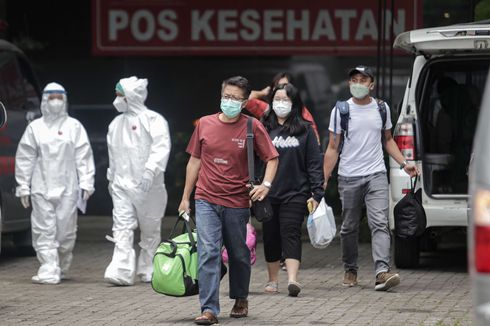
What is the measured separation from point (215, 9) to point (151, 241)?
5.64 m

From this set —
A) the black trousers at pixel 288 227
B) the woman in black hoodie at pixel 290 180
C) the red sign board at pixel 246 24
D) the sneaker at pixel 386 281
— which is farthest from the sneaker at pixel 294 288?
the red sign board at pixel 246 24

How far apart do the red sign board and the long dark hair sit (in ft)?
19.2

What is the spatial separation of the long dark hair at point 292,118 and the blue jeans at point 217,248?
152cm

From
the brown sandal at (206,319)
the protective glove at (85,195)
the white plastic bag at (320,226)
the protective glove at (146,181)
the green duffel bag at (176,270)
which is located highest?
the protective glove at (146,181)

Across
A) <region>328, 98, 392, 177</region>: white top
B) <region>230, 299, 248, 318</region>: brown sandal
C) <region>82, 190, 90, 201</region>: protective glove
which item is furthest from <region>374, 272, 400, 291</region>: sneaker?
<region>82, 190, 90, 201</region>: protective glove

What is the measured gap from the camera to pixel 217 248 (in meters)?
8.99

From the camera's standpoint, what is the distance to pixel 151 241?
37.9ft

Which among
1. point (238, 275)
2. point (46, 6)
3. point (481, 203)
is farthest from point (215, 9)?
point (481, 203)

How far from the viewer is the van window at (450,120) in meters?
12.0

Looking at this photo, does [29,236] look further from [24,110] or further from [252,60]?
[252,60]

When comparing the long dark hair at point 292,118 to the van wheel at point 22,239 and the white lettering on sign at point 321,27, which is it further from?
the white lettering on sign at point 321,27

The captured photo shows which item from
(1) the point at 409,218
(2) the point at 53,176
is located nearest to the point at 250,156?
(1) the point at 409,218

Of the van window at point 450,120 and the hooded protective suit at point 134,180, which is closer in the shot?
the hooded protective suit at point 134,180

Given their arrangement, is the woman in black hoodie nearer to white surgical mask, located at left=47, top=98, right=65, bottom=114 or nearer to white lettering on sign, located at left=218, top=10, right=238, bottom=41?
white surgical mask, located at left=47, top=98, right=65, bottom=114
